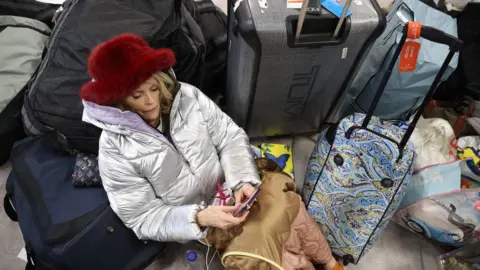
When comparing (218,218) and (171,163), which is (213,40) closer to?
(171,163)

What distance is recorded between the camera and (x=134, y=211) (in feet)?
3.23

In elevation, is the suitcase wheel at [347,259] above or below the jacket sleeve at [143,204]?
below

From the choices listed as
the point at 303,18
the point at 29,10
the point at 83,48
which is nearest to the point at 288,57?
the point at 303,18

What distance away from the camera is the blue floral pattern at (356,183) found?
105 cm

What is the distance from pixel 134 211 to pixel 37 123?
417 mm

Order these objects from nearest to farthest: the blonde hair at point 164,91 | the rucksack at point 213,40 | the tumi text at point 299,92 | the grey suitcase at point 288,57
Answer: the blonde hair at point 164,91
the grey suitcase at point 288,57
the tumi text at point 299,92
the rucksack at point 213,40

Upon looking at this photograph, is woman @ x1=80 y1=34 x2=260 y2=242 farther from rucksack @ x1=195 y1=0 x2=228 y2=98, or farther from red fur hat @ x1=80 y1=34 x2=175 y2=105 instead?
rucksack @ x1=195 y1=0 x2=228 y2=98

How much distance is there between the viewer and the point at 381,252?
134 centimetres

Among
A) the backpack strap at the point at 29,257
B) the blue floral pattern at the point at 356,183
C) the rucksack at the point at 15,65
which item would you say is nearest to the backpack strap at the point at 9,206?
the backpack strap at the point at 29,257

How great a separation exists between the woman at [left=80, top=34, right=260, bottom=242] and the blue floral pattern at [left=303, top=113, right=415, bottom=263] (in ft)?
0.83

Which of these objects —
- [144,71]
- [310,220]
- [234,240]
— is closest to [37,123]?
[144,71]

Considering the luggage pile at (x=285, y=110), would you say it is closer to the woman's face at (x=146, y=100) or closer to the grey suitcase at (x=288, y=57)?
the grey suitcase at (x=288, y=57)

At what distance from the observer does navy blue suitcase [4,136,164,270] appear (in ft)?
3.37

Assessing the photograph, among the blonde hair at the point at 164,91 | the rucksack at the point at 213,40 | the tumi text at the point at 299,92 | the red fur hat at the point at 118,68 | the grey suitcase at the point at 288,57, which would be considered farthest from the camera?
the rucksack at the point at 213,40
